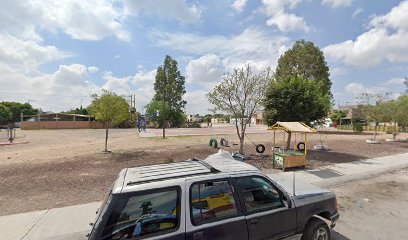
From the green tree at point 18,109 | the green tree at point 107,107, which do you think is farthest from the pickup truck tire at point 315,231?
the green tree at point 18,109

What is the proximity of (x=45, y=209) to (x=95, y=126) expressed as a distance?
47584 mm

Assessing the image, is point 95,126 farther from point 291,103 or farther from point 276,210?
point 276,210

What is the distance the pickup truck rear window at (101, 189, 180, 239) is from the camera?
267cm

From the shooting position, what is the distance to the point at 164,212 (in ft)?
9.66

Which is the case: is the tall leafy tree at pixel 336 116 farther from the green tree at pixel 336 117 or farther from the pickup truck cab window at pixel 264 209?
the pickup truck cab window at pixel 264 209

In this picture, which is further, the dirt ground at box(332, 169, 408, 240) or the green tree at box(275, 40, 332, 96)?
the green tree at box(275, 40, 332, 96)

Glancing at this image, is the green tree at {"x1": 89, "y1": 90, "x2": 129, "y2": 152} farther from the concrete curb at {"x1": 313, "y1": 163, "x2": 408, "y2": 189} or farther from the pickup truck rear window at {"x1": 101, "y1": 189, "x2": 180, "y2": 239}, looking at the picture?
the pickup truck rear window at {"x1": 101, "y1": 189, "x2": 180, "y2": 239}

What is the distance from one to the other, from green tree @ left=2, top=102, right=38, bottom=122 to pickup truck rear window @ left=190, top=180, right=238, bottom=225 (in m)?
85.4

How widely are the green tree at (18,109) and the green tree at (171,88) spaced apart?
156 ft

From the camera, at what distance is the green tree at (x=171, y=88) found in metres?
54.2

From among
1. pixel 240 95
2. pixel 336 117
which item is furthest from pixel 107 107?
pixel 336 117

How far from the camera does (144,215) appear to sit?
2.87 meters

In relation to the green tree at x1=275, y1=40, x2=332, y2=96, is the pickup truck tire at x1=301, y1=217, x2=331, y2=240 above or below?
below

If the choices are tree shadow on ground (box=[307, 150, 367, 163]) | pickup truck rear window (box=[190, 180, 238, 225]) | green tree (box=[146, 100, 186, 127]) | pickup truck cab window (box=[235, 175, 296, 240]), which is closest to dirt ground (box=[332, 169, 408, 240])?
pickup truck cab window (box=[235, 175, 296, 240])
